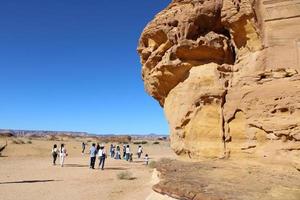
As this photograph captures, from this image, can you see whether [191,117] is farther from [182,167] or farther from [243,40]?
[243,40]

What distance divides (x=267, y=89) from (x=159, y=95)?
5.42m

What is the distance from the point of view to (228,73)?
956 cm

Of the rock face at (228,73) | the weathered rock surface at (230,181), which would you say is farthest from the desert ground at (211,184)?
the rock face at (228,73)

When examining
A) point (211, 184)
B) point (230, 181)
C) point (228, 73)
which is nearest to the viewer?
point (211, 184)

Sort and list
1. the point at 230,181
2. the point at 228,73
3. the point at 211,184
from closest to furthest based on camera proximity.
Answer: the point at 211,184, the point at 230,181, the point at 228,73

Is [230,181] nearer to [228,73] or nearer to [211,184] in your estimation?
[211,184]

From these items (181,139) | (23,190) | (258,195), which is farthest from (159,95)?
(258,195)

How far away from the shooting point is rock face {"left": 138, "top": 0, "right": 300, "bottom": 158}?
309 inches

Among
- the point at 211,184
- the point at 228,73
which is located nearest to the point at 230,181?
the point at 211,184

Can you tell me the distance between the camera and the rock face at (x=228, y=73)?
7848mm

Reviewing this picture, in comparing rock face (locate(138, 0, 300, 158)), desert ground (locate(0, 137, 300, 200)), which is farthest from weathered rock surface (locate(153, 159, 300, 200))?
rock face (locate(138, 0, 300, 158))

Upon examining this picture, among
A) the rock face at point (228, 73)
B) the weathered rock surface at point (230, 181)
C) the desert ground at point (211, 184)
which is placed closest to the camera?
the weathered rock surface at point (230, 181)

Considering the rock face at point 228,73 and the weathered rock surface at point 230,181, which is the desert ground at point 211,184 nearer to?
the weathered rock surface at point 230,181

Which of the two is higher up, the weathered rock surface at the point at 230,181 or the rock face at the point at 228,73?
the rock face at the point at 228,73
